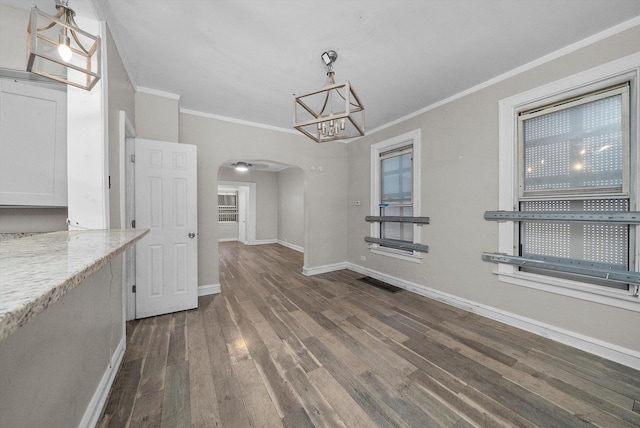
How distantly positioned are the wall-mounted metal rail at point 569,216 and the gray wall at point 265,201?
6661 millimetres

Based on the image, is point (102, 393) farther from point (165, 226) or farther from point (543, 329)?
point (543, 329)

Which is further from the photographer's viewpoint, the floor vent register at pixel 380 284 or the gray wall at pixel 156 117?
the floor vent register at pixel 380 284

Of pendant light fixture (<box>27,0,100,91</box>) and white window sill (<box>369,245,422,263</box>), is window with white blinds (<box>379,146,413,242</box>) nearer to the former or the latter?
white window sill (<box>369,245,422,263</box>)

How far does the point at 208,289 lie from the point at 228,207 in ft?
20.4

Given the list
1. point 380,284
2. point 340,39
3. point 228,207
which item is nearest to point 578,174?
point 340,39

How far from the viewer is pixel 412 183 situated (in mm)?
3643

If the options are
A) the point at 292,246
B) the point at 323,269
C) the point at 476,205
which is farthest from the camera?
the point at 292,246

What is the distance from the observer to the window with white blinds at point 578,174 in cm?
196

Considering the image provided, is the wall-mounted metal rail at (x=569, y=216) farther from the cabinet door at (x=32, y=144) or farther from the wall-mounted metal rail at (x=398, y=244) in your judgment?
the cabinet door at (x=32, y=144)

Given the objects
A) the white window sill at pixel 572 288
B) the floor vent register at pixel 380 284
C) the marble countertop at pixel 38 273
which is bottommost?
the floor vent register at pixel 380 284

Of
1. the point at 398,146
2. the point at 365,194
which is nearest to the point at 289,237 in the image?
the point at 365,194

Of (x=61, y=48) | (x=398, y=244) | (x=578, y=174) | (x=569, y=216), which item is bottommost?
(x=398, y=244)

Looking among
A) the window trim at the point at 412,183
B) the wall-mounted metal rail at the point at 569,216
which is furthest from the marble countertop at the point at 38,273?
the window trim at the point at 412,183

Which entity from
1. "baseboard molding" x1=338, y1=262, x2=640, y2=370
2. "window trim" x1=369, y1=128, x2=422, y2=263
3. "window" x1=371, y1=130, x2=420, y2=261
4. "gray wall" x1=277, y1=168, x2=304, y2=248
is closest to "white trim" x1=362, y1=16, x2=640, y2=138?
"window trim" x1=369, y1=128, x2=422, y2=263
